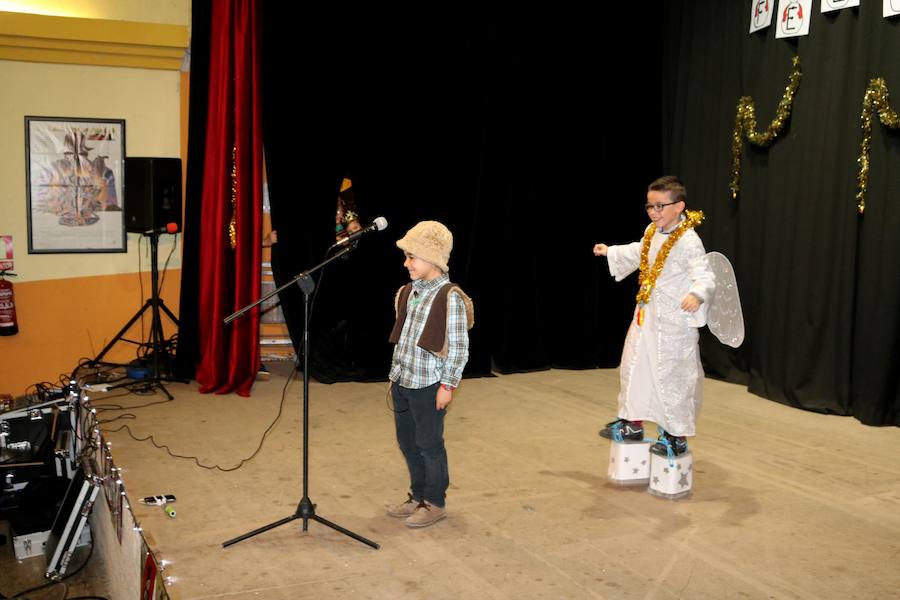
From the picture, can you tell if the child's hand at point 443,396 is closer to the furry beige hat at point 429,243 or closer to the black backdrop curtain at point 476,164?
the furry beige hat at point 429,243

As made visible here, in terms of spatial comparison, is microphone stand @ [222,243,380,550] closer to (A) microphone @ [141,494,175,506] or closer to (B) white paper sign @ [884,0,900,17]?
(A) microphone @ [141,494,175,506]

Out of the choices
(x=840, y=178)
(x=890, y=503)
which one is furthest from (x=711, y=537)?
(x=840, y=178)

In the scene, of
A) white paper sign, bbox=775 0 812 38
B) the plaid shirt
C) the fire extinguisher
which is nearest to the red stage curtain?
the fire extinguisher

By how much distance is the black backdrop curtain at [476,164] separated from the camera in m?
6.23

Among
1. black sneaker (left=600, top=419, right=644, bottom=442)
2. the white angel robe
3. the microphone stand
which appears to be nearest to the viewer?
the microphone stand

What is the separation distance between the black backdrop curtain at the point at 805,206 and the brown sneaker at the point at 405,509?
3.22m

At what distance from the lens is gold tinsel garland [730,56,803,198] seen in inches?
234

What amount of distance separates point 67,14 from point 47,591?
410 cm

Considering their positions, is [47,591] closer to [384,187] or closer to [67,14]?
[384,187]

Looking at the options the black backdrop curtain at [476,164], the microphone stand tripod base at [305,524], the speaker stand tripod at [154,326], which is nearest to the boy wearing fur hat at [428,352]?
the microphone stand tripod base at [305,524]

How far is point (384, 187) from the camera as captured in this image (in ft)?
21.0

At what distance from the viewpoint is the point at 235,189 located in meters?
6.00

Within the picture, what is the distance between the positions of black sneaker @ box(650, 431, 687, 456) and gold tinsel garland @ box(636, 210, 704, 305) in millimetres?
638

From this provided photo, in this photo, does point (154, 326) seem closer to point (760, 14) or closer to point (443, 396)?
point (443, 396)
